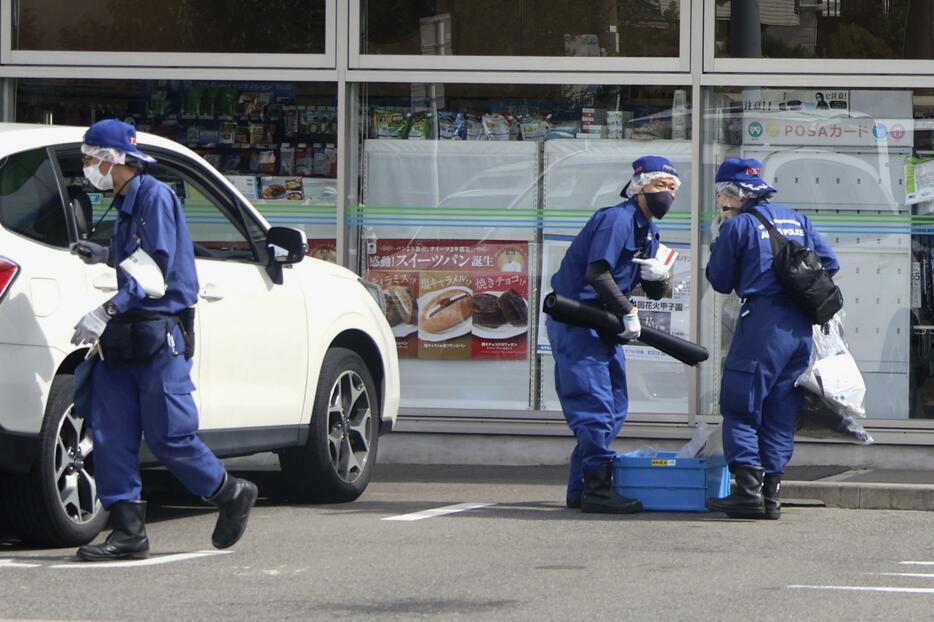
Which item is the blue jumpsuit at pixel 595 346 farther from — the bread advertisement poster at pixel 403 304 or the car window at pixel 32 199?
the bread advertisement poster at pixel 403 304

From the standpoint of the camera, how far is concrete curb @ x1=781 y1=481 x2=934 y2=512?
9.31 m

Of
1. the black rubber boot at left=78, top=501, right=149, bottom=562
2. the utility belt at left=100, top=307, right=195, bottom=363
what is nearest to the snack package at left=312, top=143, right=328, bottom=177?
the utility belt at left=100, top=307, right=195, bottom=363

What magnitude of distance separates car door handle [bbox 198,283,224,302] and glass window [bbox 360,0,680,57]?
402 centimetres

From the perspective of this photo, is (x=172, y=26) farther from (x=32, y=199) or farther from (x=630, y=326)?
(x=32, y=199)

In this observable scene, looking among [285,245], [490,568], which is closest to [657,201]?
[285,245]

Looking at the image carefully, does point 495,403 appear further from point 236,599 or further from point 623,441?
point 236,599

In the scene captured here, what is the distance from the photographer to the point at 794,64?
11414mm

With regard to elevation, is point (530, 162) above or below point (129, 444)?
above

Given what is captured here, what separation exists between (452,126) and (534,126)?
1.79ft

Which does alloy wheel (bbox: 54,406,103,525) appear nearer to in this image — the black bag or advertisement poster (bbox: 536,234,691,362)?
the black bag

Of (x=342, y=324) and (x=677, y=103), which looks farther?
(x=677, y=103)

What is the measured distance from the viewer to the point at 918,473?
35.2 feet

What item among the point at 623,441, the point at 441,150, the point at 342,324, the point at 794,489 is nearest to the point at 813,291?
the point at 794,489

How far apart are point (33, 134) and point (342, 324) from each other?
2146 millimetres
